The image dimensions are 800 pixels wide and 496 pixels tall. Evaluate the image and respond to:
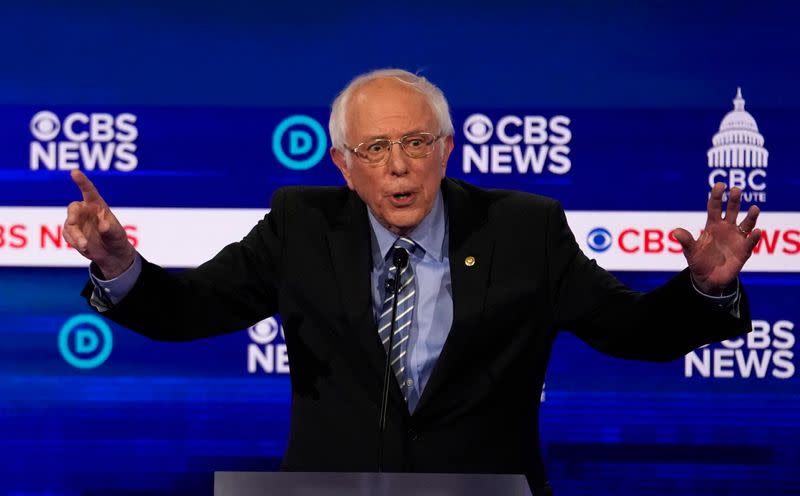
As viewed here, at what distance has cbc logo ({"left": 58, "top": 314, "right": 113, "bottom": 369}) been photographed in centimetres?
384

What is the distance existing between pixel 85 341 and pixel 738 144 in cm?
232

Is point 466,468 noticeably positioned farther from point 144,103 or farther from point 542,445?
point 144,103

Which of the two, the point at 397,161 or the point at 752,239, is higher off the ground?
the point at 397,161

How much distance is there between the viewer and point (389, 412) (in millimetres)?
2191

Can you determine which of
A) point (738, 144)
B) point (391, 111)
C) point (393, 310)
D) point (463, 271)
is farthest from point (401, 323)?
point (738, 144)

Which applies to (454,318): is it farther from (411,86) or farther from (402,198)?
(411,86)

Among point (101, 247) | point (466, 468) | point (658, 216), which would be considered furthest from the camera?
point (658, 216)

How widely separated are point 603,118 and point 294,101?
3.42ft

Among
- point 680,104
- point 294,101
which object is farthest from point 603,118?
point 294,101

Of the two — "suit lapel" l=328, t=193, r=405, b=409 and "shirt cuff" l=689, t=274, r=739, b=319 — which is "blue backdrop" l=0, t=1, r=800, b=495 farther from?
"shirt cuff" l=689, t=274, r=739, b=319

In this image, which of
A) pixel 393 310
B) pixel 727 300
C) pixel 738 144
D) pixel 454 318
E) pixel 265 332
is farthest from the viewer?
pixel 265 332

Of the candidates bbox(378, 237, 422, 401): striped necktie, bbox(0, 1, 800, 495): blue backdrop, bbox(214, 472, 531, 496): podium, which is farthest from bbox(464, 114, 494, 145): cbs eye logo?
bbox(214, 472, 531, 496): podium

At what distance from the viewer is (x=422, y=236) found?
2406mm

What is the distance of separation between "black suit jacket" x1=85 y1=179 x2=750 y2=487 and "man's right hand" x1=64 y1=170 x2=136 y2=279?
0.36 feet
